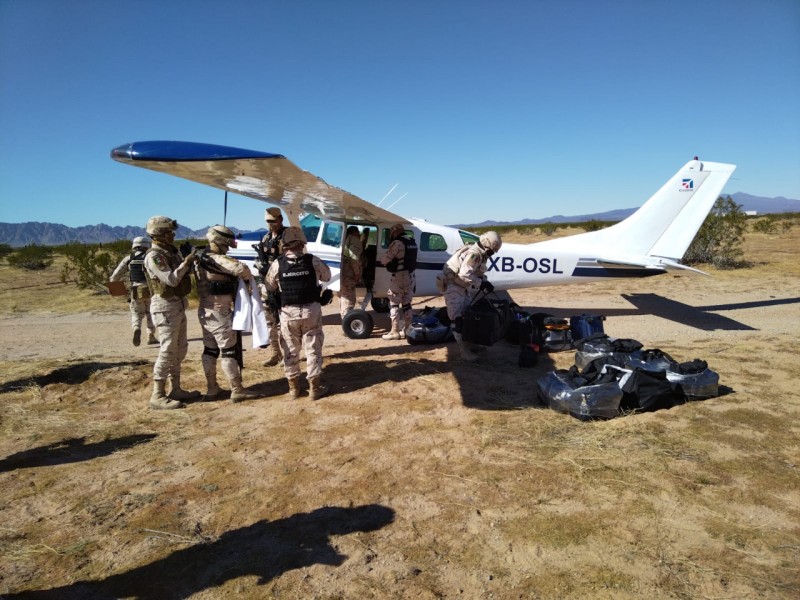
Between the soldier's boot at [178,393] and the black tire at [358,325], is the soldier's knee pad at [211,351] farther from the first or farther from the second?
the black tire at [358,325]

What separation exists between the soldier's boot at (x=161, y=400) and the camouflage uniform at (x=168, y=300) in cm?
2

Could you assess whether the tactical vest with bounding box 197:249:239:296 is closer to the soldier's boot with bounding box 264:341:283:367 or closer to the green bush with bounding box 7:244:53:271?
the soldier's boot with bounding box 264:341:283:367

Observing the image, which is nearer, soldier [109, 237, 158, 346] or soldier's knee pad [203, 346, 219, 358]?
soldier's knee pad [203, 346, 219, 358]

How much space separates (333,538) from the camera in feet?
9.17

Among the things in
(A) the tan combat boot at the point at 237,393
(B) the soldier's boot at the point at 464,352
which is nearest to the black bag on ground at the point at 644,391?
(B) the soldier's boot at the point at 464,352

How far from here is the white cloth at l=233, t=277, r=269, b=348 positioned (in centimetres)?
504

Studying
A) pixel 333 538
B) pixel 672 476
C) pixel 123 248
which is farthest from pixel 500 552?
pixel 123 248

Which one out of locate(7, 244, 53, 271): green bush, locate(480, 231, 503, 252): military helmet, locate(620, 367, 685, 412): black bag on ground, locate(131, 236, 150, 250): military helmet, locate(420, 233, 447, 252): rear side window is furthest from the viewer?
locate(7, 244, 53, 271): green bush

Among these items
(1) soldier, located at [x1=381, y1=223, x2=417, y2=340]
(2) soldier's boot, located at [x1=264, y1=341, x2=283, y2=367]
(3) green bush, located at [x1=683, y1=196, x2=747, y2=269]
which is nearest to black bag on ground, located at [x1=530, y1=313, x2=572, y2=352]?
(1) soldier, located at [x1=381, y1=223, x2=417, y2=340]

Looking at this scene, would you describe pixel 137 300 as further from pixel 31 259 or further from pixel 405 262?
pixel 31 259

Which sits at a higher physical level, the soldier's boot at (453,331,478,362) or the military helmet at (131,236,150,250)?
the military helmet at (131,236,150,250)

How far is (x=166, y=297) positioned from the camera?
4938mm

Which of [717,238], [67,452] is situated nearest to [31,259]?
[67,452]

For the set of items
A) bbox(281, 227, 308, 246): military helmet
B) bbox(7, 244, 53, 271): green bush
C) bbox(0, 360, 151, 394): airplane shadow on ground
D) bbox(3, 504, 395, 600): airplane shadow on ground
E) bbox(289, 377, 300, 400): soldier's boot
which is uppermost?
bbox(281, 227, 308, 246): military helmet
